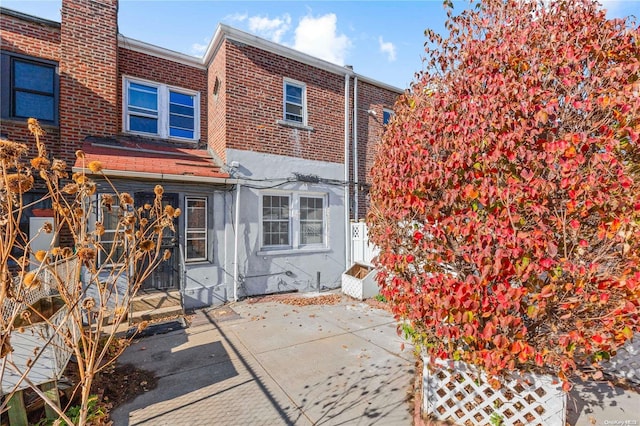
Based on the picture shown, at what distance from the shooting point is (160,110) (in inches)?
339

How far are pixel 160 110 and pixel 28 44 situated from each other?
2896mm

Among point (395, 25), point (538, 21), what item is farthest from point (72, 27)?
point (538, 21)

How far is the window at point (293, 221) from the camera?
8.63 meters

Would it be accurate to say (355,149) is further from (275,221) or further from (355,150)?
(275,221)

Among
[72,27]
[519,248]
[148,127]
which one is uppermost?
[72,27]

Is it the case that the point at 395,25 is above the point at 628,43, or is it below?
above

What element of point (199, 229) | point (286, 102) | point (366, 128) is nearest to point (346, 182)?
point (366, 128)

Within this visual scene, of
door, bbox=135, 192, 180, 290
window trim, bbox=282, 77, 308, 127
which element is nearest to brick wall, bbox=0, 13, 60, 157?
door, bbox=135, 192, 180, 290

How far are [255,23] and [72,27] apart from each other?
424 cm

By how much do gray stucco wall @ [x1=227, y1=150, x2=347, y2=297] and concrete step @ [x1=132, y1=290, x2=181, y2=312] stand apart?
5.09 feet

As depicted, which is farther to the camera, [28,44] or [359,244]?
[359,244]

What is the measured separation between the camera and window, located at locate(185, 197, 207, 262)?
7.68m

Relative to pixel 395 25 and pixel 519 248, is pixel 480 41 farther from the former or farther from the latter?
pixel 395 25

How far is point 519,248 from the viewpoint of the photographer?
2.47 meters
